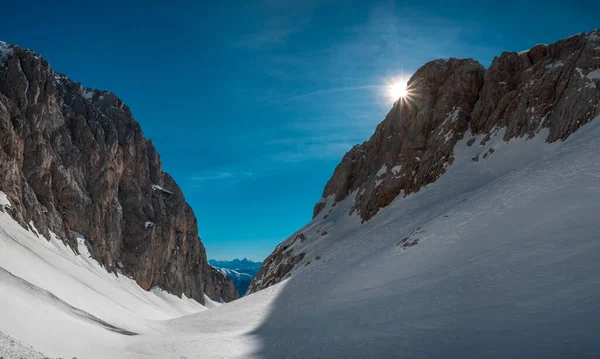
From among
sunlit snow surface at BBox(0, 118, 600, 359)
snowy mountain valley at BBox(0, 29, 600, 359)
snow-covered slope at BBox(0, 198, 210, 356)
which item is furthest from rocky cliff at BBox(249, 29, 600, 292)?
snow-covered slope at BBox(0, 198, 210, 356)

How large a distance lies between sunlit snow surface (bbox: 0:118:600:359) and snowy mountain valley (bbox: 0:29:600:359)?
0.36ft

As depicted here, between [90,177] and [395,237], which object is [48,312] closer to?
A: [395,237]

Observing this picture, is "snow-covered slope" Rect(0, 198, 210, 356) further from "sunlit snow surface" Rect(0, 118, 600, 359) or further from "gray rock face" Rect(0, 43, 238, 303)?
"gray rock face" Rect(0, 43, 238, 303)

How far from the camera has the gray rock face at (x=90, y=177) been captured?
59438 mm

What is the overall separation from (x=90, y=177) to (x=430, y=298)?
85.4 meters

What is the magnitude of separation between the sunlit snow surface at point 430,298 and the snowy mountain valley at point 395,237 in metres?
0.11

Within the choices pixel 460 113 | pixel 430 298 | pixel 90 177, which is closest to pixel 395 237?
pixel 430 298

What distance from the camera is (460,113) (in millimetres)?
51844

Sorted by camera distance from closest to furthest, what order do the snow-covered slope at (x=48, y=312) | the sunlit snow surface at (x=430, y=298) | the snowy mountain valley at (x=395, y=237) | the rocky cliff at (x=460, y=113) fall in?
the sunlit snow surface at (x=430, y=298) < the snowy mountain valley at (x=395, y=237) < the snow-covered slope at (x=48, y=312) < the rocky cliff at (x=460, y=113)

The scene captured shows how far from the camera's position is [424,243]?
25.1m

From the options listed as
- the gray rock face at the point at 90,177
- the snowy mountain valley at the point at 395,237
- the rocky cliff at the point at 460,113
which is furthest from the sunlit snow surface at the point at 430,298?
the gray rock face at the point at 90,177

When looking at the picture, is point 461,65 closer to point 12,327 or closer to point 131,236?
point 12,327

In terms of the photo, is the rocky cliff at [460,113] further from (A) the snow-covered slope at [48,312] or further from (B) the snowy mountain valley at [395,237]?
(A) the snow-covered slope at [48,312]

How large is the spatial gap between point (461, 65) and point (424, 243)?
41920mm
